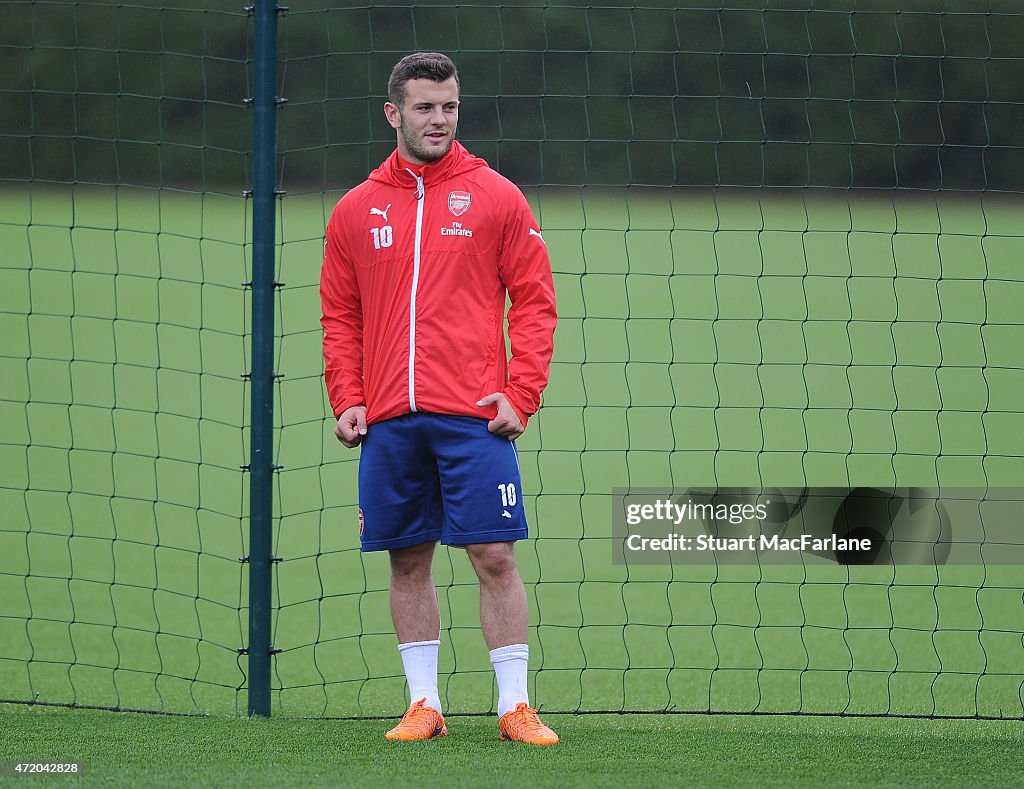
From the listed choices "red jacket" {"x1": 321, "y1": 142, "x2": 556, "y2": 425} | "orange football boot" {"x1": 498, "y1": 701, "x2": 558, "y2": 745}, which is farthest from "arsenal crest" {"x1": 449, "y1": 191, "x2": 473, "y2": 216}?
"orange football boot" {"x1": 498, "y1": 701, "x2": 558, "y2": 745}

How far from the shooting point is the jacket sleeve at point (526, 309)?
289cm

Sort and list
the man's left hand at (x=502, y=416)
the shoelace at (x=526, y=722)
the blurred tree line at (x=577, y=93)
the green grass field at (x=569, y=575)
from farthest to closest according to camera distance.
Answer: the blurred tree line at (x=577, y=93), the green grass field at (x=569, y=575), the shoelace at (x=526, y=722), the man's left hand at (x=502, y=416)

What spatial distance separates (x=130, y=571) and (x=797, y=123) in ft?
42.2

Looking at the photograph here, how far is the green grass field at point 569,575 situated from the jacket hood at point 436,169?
730 millimetres

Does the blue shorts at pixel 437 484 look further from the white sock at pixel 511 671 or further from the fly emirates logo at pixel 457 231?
the fly emirates logo at pixel 457 231

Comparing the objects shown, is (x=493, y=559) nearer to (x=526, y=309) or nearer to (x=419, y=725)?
(x=419, y=725)

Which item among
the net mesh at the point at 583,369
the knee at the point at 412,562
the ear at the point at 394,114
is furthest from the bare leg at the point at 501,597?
the ear at the point at 394,114

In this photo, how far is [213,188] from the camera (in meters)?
19.8

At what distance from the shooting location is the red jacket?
2.90 m

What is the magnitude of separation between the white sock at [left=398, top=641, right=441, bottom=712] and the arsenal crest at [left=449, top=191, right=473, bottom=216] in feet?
3.47

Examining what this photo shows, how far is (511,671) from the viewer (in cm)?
296

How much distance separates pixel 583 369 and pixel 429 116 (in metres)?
8.04

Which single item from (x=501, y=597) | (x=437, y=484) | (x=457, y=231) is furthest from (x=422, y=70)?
(x=501, y=597)

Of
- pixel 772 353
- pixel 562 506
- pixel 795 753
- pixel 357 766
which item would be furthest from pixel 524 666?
pixel 772 353
